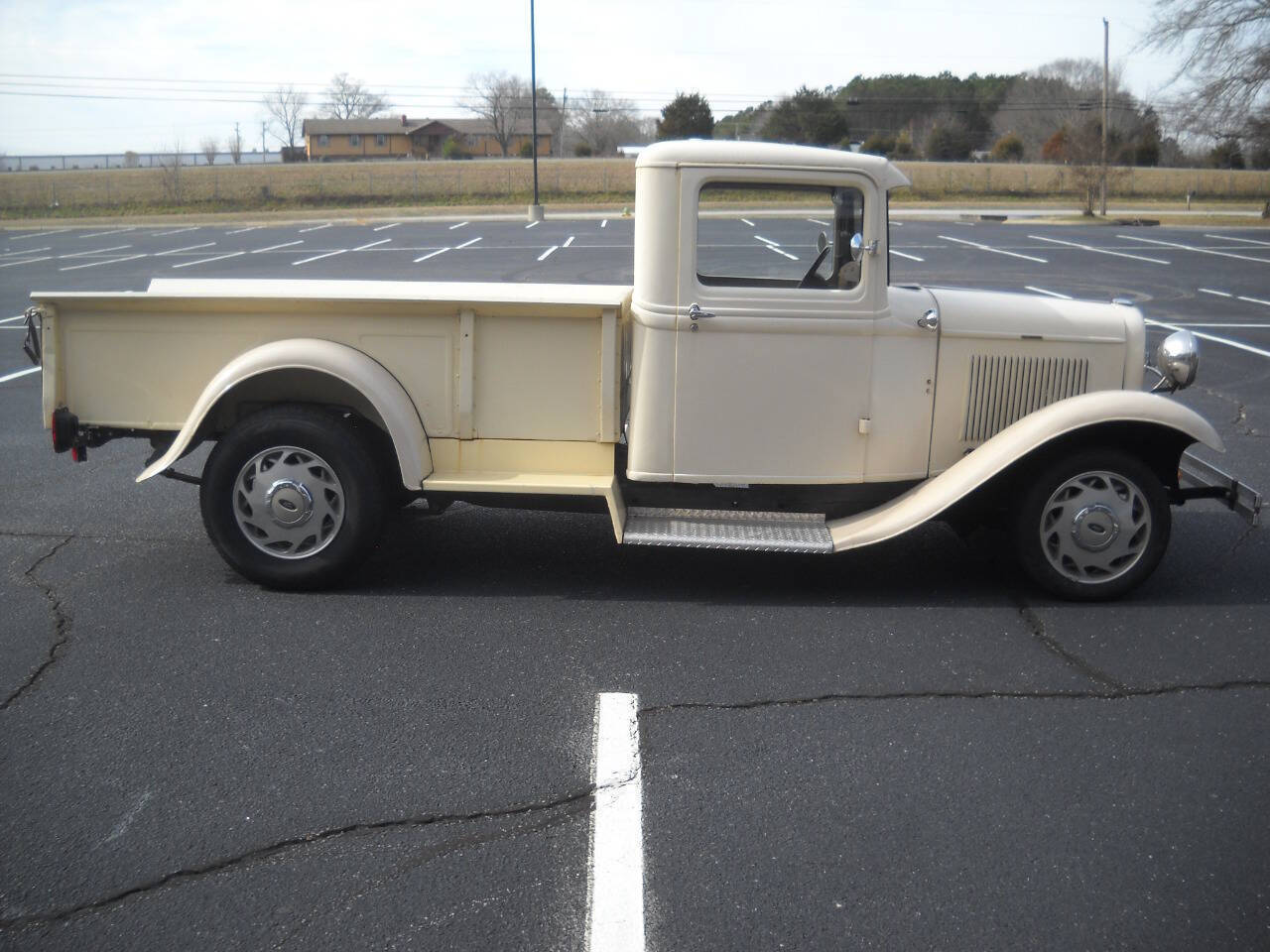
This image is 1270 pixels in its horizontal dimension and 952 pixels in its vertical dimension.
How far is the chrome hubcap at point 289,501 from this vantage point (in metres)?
4.90

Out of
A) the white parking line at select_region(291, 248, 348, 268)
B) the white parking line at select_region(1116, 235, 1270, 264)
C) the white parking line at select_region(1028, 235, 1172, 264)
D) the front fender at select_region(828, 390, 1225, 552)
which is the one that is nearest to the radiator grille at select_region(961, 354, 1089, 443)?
the front fender at select_region(828, 390, 1225, 552)

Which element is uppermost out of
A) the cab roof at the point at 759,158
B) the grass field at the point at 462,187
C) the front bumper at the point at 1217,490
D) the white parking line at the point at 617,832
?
the grass field at the point at 462,187

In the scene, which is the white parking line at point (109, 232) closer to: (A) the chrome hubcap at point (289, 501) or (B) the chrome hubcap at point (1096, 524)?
(A) the chrome hubcap at point (289, 501)

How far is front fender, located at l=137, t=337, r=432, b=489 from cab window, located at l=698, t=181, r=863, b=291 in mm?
1402

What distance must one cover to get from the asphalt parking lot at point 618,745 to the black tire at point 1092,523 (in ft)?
0.54

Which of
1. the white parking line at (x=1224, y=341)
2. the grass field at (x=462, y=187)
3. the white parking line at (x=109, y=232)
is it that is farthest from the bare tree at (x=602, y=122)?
the white parking line at (x=1224, y=341)

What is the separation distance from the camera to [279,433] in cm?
488

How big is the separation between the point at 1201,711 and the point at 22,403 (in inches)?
355

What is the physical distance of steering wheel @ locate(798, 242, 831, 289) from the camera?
5.08 meters

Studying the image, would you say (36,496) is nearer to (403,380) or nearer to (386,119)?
(403,380)

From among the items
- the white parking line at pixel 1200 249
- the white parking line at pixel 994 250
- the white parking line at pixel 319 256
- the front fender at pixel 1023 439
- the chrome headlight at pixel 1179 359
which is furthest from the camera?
the white parking line at pixel 1200 249

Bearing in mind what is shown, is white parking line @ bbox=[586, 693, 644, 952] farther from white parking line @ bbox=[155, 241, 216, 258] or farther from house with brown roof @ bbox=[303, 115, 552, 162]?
house with brown roof @ bbox=[303, 115, 552, 162]

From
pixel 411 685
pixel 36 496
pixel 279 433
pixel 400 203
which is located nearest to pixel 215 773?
pixel 411 685

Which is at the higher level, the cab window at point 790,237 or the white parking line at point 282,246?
the cab window at point 790,237
